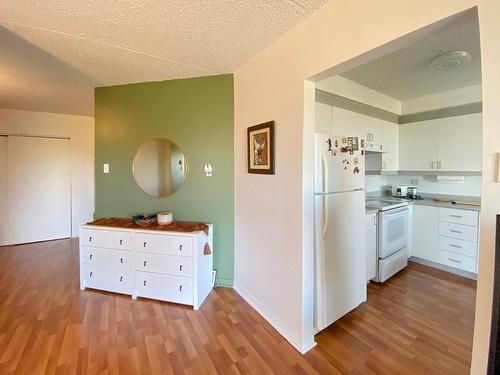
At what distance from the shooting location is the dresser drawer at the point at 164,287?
7.38 ft

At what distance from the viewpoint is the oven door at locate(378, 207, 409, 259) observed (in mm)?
2666

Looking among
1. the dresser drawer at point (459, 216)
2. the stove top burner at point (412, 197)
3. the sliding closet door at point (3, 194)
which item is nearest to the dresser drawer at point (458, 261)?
the dresser drawer at point (459, 216)

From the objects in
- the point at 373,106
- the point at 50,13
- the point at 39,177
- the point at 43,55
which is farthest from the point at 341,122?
the point at 39,177

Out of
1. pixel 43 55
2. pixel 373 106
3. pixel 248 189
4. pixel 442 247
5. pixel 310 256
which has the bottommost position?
pixel 442 247

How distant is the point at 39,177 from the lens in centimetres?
412

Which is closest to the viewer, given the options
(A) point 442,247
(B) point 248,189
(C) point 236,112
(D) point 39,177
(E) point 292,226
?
(E) point 292,226

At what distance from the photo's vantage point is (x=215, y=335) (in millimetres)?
1875

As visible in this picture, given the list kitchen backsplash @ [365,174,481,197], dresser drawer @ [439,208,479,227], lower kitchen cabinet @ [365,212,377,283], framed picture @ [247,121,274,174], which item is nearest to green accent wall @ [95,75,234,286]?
framed picture @ [247,121,274,174]

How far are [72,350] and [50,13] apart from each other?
2268 millimetres

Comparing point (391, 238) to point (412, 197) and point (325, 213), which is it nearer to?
point (412, 197)

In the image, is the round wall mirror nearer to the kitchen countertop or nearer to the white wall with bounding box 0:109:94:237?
the kitchen countertop

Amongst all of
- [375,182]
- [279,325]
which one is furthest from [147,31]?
[375,182]

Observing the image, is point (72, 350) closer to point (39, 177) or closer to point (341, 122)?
point (341, 122)

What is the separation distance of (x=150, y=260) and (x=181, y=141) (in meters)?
1.28
